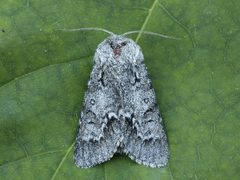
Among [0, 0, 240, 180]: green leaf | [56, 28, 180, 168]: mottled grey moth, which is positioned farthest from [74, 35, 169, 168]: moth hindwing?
[0, 0, 240, 180]: green leaf

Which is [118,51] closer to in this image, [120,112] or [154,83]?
[154,83]

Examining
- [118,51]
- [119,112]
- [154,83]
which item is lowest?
[119,112]

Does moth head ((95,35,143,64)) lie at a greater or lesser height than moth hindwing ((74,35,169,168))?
greater

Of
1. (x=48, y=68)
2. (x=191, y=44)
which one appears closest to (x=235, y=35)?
(x=191, y=44)

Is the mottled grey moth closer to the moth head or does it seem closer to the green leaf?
the moth head

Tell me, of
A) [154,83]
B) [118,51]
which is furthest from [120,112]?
[118,51]
